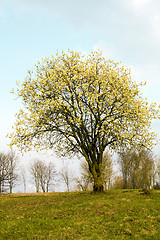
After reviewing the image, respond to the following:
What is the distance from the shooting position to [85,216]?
51.1 ft

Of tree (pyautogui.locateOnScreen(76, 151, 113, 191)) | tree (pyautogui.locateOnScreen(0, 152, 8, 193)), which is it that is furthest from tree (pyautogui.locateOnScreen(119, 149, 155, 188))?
tree (pyautogui.locateOnScreen(0, 152, 8, 193))

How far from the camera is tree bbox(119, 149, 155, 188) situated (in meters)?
Answer: 54.7

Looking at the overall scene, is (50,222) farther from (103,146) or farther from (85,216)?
(103,146)

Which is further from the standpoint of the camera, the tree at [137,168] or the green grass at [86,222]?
the tree at [137,168]

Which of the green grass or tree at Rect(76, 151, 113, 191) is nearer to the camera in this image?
the green grass

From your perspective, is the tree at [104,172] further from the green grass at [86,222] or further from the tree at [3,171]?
the green grass at [86,222]

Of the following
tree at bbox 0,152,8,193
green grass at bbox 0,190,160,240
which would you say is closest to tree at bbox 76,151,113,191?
tree at bbox 0,152,8,193

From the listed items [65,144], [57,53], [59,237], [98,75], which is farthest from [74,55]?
[59,237]

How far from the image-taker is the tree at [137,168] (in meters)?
54.7

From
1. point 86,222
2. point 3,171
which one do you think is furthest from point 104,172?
point 86,222

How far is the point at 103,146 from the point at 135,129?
15.3 ft

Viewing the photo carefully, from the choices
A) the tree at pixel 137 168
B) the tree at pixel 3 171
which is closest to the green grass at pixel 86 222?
the tree at pixel 137 168

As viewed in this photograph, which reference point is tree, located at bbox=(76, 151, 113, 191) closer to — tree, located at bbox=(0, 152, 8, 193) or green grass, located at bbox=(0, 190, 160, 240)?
tree, located at bbox=(0, 152, 8, 193)

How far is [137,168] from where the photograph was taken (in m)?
54.7
